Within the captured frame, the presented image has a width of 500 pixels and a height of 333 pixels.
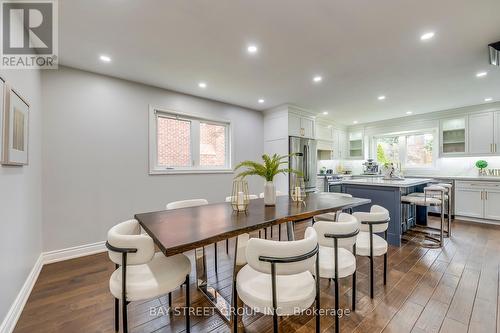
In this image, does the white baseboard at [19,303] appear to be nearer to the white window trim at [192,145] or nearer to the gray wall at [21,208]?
the gray wall at [21,208]

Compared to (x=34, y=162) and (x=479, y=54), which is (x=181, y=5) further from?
(x=479, y=54)

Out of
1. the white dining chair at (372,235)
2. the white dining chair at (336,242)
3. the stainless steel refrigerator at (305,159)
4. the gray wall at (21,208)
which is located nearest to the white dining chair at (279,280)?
the white dining chair at (336,242)

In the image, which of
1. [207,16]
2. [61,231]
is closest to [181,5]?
[207,16]

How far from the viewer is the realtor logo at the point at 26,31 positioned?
1.73 m

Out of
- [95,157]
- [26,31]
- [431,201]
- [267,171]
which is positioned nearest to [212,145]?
[95,157]

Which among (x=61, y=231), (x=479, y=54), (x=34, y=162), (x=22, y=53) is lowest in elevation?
(x=61, y=231)

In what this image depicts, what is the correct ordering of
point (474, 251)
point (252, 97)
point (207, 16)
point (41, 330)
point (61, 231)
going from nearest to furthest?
point (41, 330) → point (207, 16) → point (61, 231) → point (474, 251) → point (252, 97)

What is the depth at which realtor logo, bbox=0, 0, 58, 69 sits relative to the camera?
5.66 ft

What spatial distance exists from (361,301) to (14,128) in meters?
3.26

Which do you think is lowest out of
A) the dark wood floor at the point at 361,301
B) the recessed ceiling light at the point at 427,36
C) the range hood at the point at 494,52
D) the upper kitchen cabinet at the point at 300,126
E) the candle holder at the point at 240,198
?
the dark wood floor at the point at 361,301

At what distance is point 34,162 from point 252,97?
10.7 feet

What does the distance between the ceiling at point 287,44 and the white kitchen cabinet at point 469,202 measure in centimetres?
204

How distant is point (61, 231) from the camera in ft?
9.07

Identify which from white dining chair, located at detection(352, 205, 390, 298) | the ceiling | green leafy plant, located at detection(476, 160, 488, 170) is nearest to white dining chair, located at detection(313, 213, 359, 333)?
white dining chair, located at detection(352, 205, 390, 298)
